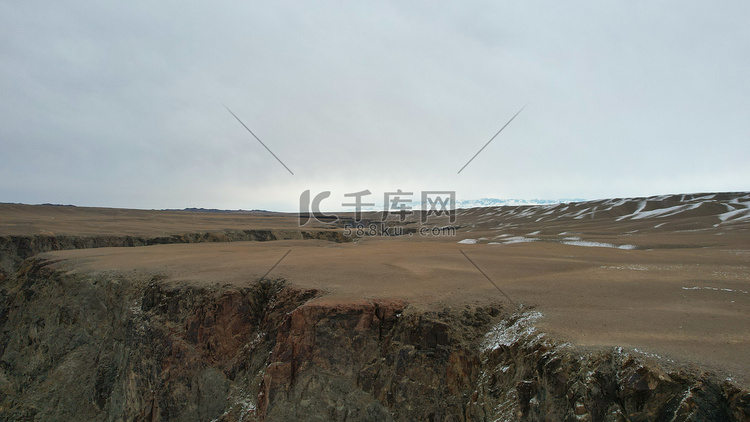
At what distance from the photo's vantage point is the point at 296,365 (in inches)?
231

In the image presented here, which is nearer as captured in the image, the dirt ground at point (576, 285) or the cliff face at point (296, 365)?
the cliff face at point (296, 365)

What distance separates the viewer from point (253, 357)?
21.7 feet

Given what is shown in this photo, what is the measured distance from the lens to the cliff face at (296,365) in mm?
4016

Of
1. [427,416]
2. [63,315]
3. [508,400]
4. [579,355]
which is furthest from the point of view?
[63,315]

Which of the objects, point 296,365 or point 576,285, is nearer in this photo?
point 296,365

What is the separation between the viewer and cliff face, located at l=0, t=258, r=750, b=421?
402 centimetres

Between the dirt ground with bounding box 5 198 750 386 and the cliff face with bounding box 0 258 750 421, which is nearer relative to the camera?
the cliff face with bounding box 0 258 750 421

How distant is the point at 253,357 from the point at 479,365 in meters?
4.63

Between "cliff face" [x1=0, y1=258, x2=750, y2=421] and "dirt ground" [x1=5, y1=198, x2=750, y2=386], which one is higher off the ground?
"dirt ground" [x1=5, y1=198, x2=750, y2=386]

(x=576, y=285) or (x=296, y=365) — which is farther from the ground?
(x=576, y=285)

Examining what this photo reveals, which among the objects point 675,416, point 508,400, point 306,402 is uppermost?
point 675,416

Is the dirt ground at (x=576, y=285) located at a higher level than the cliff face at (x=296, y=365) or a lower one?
higher

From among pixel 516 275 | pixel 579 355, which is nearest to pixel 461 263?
pixel 516 275

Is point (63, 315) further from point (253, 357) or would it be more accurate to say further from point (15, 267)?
point (15, 267)
